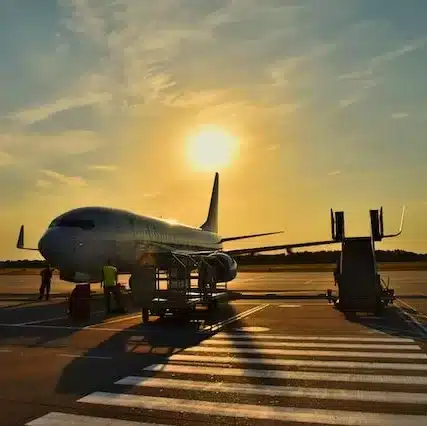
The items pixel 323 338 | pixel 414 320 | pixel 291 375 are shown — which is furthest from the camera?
pixel 414 320

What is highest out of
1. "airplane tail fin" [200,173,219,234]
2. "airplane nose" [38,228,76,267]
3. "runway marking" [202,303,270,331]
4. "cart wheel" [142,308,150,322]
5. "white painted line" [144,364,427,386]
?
"airplane tail fin" [200,173,219,234]

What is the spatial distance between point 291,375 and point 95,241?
19.0m

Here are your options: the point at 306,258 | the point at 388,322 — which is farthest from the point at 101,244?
the point at 306,258

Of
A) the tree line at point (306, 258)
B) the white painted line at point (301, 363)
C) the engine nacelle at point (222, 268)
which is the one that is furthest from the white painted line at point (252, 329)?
the tree line at point (306, 258)

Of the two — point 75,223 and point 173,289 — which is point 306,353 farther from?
point 75,223

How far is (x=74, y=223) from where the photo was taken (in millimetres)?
26781

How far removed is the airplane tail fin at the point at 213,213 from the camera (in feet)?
181

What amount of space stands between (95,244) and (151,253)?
5269 mm

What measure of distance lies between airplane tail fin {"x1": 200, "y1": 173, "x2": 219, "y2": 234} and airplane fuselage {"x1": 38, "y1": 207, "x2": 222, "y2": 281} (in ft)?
71.2

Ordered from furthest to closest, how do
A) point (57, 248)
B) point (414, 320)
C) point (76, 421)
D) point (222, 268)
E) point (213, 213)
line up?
point (213, 213)
point (222, 268)
point (57, 248)
point (414, 320)
point (76, 421)

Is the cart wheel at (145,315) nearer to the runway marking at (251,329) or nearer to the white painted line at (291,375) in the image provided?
the runway marking at (251,329)

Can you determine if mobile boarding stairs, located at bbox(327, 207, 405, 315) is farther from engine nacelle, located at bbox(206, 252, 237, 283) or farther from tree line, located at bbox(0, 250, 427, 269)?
tree line, located at bbox(0, 250, 427, 269)

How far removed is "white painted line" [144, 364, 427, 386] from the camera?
28.7 ft

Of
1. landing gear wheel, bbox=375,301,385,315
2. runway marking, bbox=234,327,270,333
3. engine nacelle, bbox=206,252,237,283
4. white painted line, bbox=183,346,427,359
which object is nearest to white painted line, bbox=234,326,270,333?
runway marking, bbox=234,327,270,333
